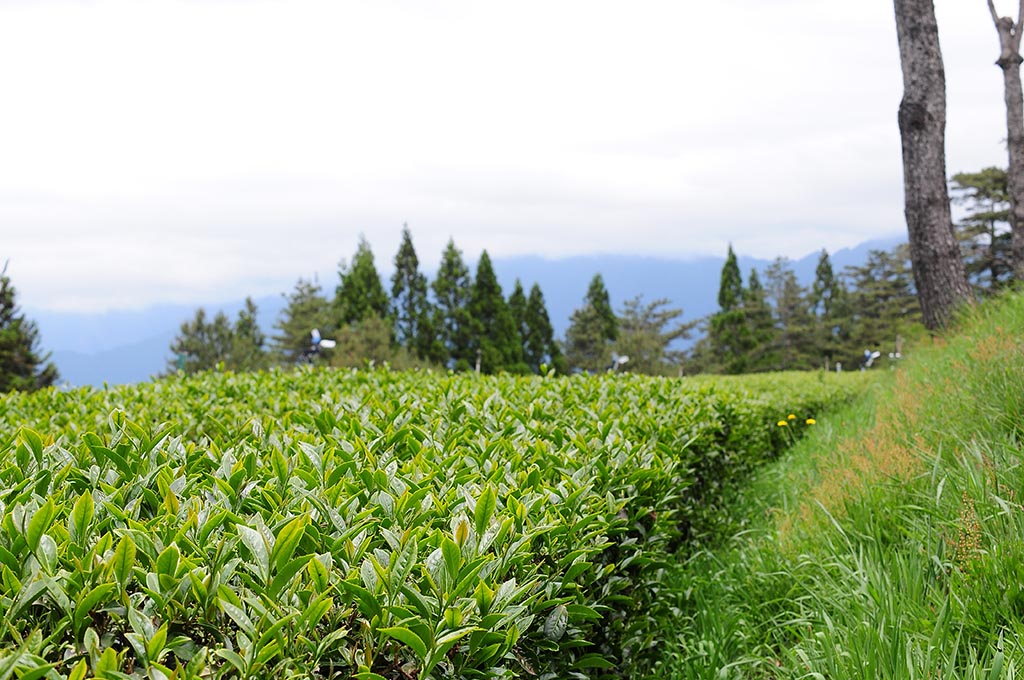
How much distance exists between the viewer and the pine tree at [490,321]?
45.7 m

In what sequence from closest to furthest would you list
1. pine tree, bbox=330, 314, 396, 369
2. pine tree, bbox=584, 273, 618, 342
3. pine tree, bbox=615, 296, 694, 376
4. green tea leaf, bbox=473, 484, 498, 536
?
green tea leaf, bbox=473, 484, 498, 536 → pine tree, bbox=330, 314, 396, 369 → pine tree, bbox=584, 273, 618, 342 → pine tree, bbox=615, 296, 694, 376

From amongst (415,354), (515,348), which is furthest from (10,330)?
(515,348)

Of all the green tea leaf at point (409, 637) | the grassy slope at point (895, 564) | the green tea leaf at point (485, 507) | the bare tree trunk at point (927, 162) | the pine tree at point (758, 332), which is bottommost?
the pine tree at point (758, 332)

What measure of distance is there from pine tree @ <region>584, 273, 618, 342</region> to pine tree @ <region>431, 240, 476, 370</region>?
1200 cm

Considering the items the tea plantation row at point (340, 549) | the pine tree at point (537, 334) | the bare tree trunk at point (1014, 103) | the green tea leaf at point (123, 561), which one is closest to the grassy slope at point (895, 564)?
the tea plantation row at point (340, 549)

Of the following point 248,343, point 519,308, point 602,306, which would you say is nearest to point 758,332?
point 602,306

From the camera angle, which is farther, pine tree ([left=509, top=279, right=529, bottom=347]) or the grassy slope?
pine tree ([left=509, top=279, right=529, bottom=347])

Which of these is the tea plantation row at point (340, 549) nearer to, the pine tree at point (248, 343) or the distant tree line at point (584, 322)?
the distant tree line at point (584, 322)

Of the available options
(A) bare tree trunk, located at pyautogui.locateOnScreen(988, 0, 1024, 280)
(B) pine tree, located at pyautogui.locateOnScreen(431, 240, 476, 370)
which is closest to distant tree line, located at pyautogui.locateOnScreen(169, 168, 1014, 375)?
(B) pine tree, located at pyautogui.locateOnScreen(431, 240, 476, 370)

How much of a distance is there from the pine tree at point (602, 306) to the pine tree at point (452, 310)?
473 inches

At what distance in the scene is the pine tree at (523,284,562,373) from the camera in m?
51.4

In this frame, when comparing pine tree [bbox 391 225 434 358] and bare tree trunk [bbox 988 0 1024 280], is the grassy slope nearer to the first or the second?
bare tree trunk [bbox 988 0 1024 280]

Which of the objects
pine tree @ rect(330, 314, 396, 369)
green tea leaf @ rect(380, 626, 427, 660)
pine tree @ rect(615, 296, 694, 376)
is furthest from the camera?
pine tree @ rect(615, 296, 694, 376)

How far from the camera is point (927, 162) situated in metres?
7.57
